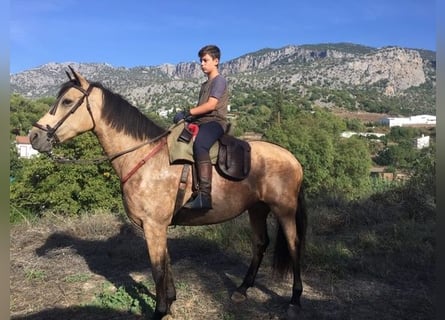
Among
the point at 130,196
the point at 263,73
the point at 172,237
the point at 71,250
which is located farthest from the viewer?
the point at 263,73

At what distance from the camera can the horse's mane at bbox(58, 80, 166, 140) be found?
438 cm

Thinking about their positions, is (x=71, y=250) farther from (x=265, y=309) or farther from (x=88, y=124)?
(x=265, y=309)

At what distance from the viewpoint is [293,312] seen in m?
4.55

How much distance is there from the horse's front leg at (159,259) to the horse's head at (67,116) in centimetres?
134

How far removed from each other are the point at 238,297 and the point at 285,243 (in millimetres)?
928

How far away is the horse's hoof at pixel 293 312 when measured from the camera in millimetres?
4504

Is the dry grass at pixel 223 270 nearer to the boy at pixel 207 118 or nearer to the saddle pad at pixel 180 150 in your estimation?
the boy at pixel 207 118

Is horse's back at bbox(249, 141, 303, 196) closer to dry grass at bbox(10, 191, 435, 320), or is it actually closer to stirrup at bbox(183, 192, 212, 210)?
stirrup at bbox(183, 192, 212, 210)

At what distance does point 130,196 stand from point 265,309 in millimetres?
2172

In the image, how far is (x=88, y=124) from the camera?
433cm

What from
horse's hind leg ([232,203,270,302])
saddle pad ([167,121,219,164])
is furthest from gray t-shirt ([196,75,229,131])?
horse's hind leg ([232,203,270,302])

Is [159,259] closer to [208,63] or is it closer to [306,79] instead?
[208,63]

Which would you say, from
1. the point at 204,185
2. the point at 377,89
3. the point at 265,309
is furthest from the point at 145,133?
the point at 377,89

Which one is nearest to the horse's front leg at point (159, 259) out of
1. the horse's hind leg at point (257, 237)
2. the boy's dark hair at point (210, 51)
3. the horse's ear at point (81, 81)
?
the horse's hind leg at point (257, 237)
